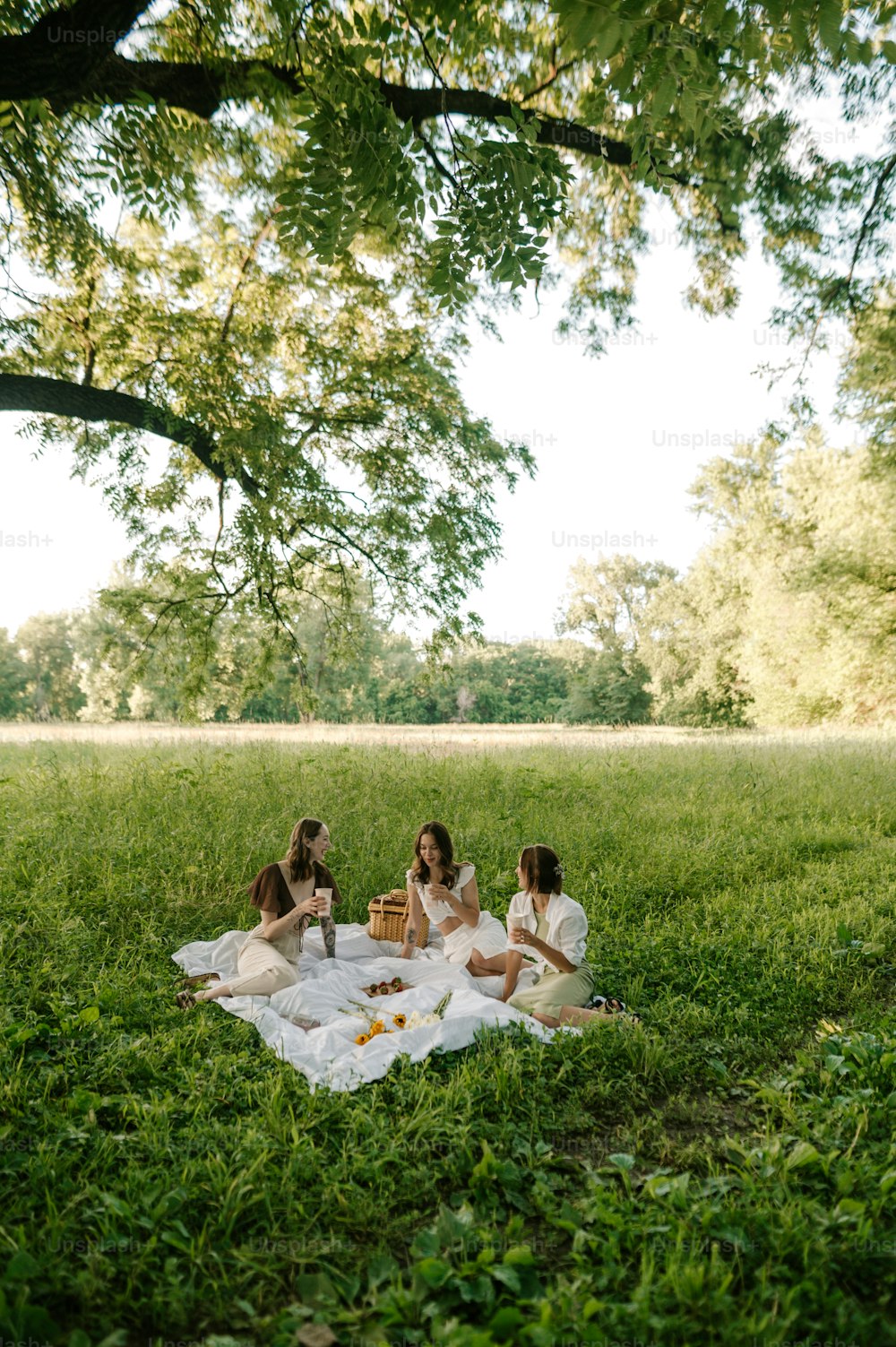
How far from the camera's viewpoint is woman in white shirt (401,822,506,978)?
6.18 m

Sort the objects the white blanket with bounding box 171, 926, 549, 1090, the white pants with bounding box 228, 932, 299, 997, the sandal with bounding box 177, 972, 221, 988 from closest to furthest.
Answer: the white blanket with bounding box 171, 926, 549, 1090, the white pants with bounding box 228, 932, 299, 997, the sandal with bounding box 177, 972, 221, 988

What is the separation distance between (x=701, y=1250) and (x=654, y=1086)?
150 centimetres

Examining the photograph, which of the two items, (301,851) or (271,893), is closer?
(271,893)

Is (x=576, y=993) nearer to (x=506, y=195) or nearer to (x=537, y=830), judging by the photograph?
(x=537, y=830)

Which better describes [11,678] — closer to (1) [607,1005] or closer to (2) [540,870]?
(2) [540,870]

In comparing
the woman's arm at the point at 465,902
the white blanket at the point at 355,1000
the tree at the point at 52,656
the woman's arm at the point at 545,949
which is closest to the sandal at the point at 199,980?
the white blanket at the point at 355,1000

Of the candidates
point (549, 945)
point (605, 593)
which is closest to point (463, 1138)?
point (549, 945)

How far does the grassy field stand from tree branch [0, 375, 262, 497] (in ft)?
15.1

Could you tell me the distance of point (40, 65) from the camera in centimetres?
496

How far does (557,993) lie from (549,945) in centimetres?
31

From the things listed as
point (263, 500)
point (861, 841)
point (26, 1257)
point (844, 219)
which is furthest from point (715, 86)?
point (861, 841)

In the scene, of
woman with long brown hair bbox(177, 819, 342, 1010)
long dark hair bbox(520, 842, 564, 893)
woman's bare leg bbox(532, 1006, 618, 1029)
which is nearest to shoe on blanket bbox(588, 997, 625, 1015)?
woman's bare leg bbox(532, 1006, 618, 1029)

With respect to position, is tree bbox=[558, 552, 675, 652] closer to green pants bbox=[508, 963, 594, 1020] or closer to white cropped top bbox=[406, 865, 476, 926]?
white cropped top bbox=[406, 865, 476, 926]

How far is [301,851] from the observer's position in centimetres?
596
